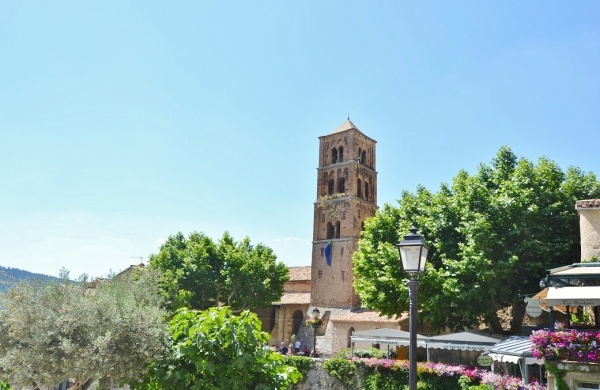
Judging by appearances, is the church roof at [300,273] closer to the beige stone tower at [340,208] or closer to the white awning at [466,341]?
the beige stone tower at [340,208]

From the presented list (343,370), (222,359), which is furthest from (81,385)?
(343,370)

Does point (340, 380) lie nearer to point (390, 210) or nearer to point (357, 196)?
point (390, 210)

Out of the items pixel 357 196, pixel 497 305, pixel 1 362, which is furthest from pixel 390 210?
pixel 1 362

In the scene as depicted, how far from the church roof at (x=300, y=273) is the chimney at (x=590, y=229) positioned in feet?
105

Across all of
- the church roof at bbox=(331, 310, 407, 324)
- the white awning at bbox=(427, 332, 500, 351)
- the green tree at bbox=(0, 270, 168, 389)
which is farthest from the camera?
the church roof at bbox=(331, 310, 407, 324)

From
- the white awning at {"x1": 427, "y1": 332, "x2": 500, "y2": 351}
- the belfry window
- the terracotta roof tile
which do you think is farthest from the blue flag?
the terracotta roof tile

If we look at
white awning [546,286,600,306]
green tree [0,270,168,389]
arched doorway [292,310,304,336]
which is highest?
white awning [546,286,600,306]

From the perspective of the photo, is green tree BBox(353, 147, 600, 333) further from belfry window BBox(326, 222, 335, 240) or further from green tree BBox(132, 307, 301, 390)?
belfry window BBox(326, 222, 335, 240)

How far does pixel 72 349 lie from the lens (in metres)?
12.1

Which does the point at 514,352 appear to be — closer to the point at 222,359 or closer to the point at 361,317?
the point at 222,359

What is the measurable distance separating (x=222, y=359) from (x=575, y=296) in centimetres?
1017

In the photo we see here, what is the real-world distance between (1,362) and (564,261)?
23.2 metres

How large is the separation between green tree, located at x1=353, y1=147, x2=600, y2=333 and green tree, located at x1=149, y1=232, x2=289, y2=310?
52.9 ft

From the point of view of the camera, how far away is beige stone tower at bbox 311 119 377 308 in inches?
1720
